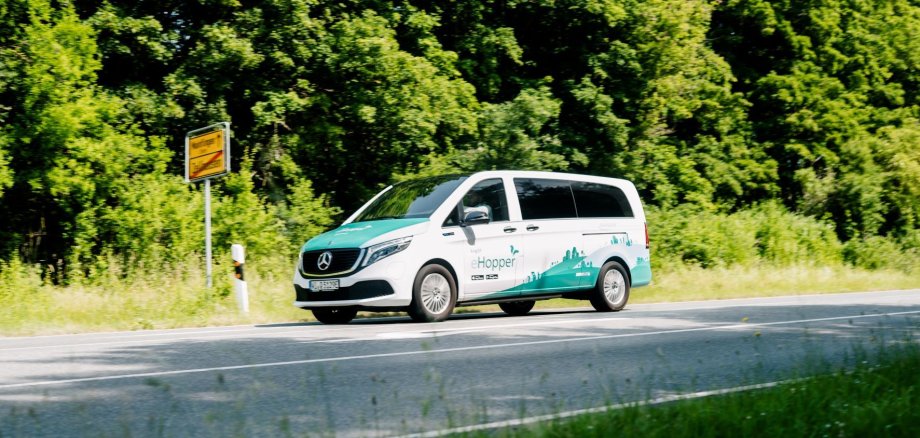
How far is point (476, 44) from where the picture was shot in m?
29.0

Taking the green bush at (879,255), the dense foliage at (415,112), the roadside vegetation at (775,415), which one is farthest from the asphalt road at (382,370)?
the green bush at (879,255)

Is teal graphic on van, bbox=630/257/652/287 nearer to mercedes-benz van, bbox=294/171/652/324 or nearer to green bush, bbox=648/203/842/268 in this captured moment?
mercedes-benz van, bbox=294/171/652/324

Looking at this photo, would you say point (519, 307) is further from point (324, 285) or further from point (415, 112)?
point (415, 112)

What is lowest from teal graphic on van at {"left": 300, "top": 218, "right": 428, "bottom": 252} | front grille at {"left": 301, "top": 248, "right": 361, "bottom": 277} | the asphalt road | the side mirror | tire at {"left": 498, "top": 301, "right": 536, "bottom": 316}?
the asphalt road

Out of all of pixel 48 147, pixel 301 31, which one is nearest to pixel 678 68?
pixel 301 31

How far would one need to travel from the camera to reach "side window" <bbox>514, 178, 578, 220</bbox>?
13695 millimetres

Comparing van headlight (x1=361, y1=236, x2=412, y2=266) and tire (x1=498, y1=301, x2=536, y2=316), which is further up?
van headlight (x1=361, y1=236, x2=412, y2=266)

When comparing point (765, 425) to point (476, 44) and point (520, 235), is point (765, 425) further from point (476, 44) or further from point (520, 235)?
point (476, 44)

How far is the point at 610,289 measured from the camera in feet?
48.5

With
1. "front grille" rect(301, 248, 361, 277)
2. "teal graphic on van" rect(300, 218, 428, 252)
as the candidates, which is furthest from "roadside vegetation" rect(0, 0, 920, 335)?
"teal graphic on van" rect(300, 218, 428, 252)

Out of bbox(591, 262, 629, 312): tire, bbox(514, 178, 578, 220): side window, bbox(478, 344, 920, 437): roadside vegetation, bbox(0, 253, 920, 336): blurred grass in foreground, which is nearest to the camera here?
bbox(478, 344, 920, 437): roadside vegetation

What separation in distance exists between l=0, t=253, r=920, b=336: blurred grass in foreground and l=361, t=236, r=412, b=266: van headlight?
90.6 inches

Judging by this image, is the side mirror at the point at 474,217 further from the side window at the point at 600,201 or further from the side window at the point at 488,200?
the side window at the point at 600,201

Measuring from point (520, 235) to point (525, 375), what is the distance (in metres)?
5.95
